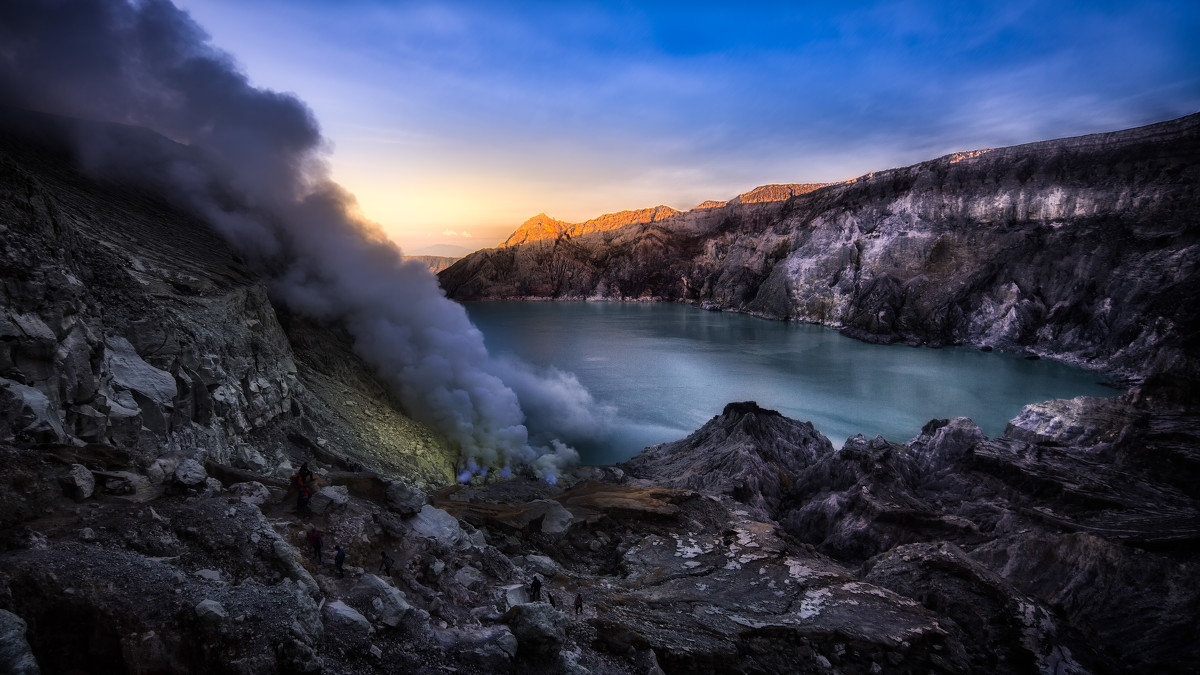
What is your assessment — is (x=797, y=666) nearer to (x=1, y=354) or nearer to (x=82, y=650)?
(x=82, y=650)

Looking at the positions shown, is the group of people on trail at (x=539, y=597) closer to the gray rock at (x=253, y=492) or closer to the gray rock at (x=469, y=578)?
the gray rock at (x=469, y=578)

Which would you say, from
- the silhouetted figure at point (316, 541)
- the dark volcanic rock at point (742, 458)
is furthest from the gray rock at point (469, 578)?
the dark volcanic rock at point (742, 458)

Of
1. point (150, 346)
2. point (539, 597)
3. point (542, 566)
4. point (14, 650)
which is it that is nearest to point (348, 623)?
point (14, 650)

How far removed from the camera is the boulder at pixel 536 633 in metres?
5.33

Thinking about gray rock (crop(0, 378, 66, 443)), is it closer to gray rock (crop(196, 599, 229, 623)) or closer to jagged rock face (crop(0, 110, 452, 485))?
jagged rock face (crop(0, 110, 452, 485))

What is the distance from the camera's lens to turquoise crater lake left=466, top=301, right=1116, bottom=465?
91.2 ft

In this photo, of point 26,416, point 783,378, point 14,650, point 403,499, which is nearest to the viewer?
point 14,650

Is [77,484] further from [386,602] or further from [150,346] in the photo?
[150,346]

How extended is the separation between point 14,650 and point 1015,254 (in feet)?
216

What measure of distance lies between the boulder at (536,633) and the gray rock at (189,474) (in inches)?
170

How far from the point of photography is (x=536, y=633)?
533 cm

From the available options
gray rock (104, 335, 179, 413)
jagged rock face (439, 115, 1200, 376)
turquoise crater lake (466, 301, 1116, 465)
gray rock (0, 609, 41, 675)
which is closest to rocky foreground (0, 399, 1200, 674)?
gray rock (0, 609, 41, 675)

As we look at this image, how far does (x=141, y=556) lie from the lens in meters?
4.74

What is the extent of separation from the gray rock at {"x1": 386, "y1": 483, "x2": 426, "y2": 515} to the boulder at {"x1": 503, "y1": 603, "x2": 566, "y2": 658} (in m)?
3.41
